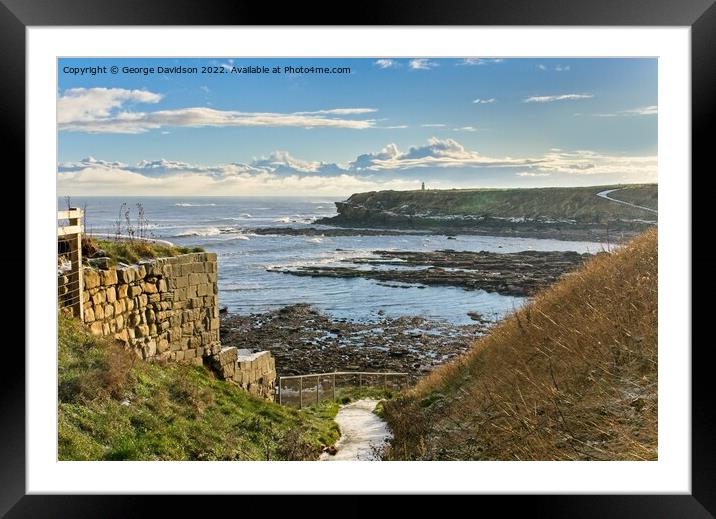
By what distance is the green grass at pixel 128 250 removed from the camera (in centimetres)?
607

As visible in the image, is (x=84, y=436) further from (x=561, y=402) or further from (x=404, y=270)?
(x=404, y=270)

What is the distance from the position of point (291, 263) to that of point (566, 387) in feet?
15.7

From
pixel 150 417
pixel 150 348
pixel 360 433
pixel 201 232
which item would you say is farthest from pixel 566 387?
pixel 201 232

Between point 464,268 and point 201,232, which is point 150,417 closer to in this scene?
point 201,232

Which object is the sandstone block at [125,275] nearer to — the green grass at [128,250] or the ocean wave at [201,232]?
the green grass at [128,250]

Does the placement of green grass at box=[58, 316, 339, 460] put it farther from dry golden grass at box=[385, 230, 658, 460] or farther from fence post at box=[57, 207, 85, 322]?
dry golden grass at box=[385, 230, 658, 460]

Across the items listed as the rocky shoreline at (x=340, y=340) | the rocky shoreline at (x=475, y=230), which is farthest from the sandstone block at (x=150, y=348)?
the rocky shoreline at (x=475, y=230)

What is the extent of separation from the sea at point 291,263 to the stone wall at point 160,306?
58cm

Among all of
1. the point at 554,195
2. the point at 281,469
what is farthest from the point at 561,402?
the point at 554,195

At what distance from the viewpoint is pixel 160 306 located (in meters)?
6.61
